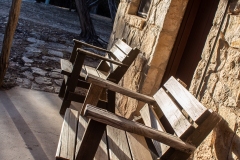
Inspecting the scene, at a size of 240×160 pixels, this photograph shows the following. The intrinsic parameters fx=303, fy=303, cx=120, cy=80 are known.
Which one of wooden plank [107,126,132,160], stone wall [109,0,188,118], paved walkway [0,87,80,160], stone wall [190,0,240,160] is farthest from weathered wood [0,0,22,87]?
stone wall [190,0,240,160]

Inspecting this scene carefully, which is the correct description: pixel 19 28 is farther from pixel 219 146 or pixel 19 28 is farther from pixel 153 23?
pixel 219 146

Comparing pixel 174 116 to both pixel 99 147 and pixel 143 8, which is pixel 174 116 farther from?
pixel 143 8

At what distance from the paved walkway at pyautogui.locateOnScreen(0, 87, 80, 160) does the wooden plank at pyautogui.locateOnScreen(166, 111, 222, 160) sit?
1.26m

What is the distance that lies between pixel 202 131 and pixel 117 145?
600 mm

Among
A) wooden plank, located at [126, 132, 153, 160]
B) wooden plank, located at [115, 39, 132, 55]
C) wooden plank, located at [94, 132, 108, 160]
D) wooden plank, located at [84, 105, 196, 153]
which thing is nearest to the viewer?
wooden plank, located at [84, 105, 196, 153]

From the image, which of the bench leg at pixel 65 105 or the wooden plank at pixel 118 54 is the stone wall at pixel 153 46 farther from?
the bench leg at pixel 65 105

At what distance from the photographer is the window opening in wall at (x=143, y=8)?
→ 4379 millimetres

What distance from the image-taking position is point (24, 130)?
288cm

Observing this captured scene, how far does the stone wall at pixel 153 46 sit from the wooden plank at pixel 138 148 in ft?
4.06

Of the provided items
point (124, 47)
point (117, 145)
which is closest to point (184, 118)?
point (117, 145)

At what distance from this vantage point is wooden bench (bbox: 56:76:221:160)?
5.33ft

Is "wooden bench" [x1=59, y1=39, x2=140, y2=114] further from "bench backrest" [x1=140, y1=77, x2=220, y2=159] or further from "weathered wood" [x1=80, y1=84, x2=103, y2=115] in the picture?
"bench backrest" [x1=140, y1=77, x2=220, y2=159]

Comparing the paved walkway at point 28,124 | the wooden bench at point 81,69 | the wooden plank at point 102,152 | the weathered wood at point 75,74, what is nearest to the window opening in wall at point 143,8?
the wooden bench at point 81,69

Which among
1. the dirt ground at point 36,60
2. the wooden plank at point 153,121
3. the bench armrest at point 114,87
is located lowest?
the dirt ground at point 36,60
